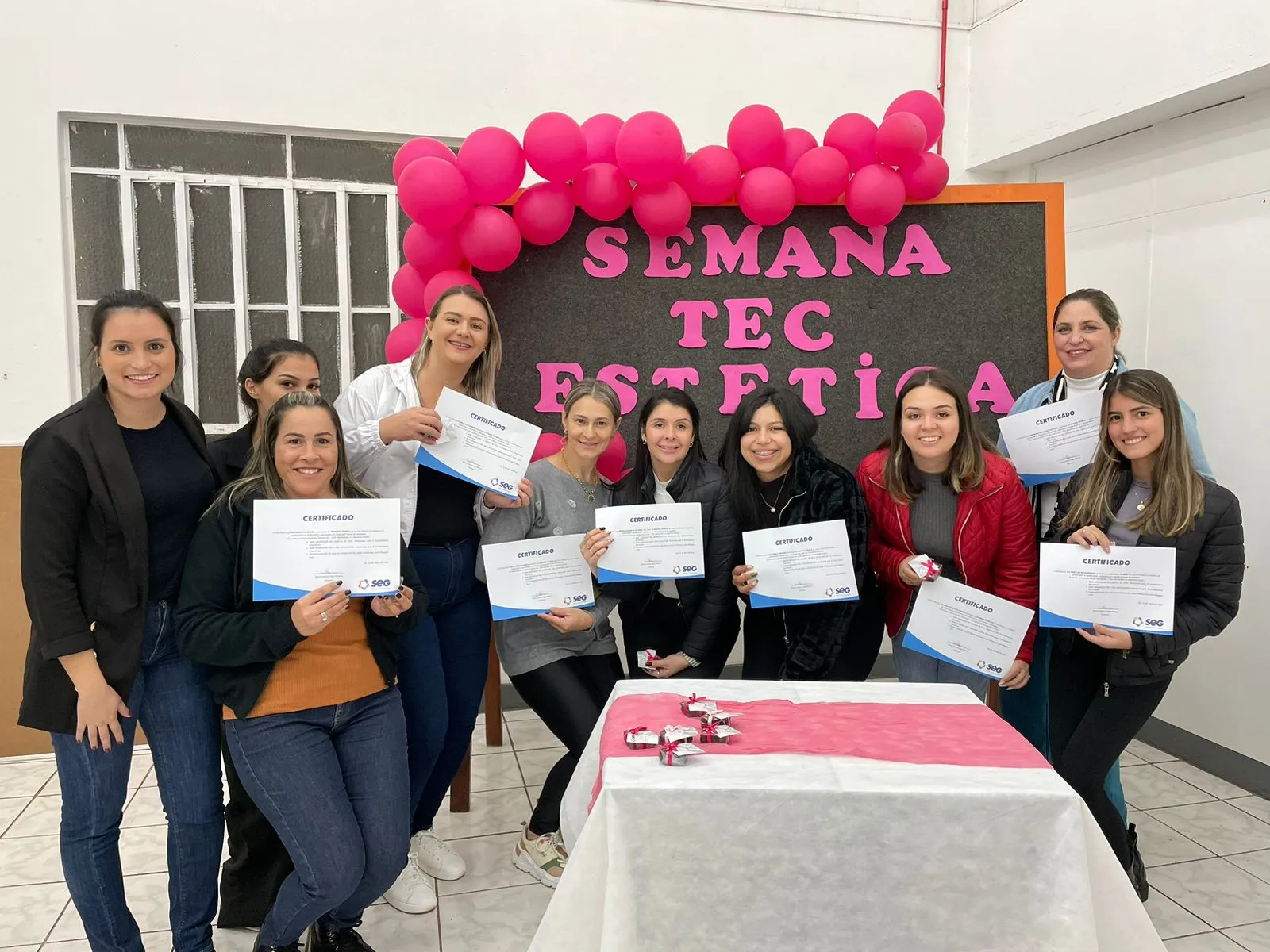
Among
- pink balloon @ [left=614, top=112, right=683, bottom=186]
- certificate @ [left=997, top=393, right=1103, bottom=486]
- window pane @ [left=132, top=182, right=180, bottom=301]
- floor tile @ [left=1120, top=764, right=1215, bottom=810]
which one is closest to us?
certificate @ [left=997, top=393, right=1103, bottom=486]

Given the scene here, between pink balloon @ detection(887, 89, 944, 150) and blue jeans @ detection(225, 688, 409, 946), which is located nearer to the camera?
blue jeans @ detection(225, 688, 409, 946)

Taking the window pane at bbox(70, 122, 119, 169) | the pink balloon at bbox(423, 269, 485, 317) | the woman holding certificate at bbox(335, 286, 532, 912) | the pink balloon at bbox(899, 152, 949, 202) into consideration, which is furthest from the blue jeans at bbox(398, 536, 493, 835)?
the window pane at bbox(70, 122, 119, 169)

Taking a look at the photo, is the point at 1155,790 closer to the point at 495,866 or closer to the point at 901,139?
the point at 495,866

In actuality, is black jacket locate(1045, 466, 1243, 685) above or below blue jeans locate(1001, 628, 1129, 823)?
above

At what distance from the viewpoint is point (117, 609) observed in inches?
70.0

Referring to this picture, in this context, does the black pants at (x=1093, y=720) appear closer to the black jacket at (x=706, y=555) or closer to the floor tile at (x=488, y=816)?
the black jacket at (x=706, y=555)

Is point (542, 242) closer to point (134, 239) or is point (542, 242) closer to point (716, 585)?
point (716, 585)

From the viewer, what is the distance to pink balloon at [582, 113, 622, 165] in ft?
9.67

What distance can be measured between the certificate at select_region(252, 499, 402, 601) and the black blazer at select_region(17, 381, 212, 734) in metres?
0.25

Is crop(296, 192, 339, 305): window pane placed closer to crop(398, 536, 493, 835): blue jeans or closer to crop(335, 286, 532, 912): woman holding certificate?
crop(335, 286, 532, 912): woman holding certificate

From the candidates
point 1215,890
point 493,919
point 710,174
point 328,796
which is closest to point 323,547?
point 328,796

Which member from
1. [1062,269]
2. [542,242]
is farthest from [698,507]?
[1062,269]

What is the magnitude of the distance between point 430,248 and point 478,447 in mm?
958

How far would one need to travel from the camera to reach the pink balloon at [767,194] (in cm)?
302
